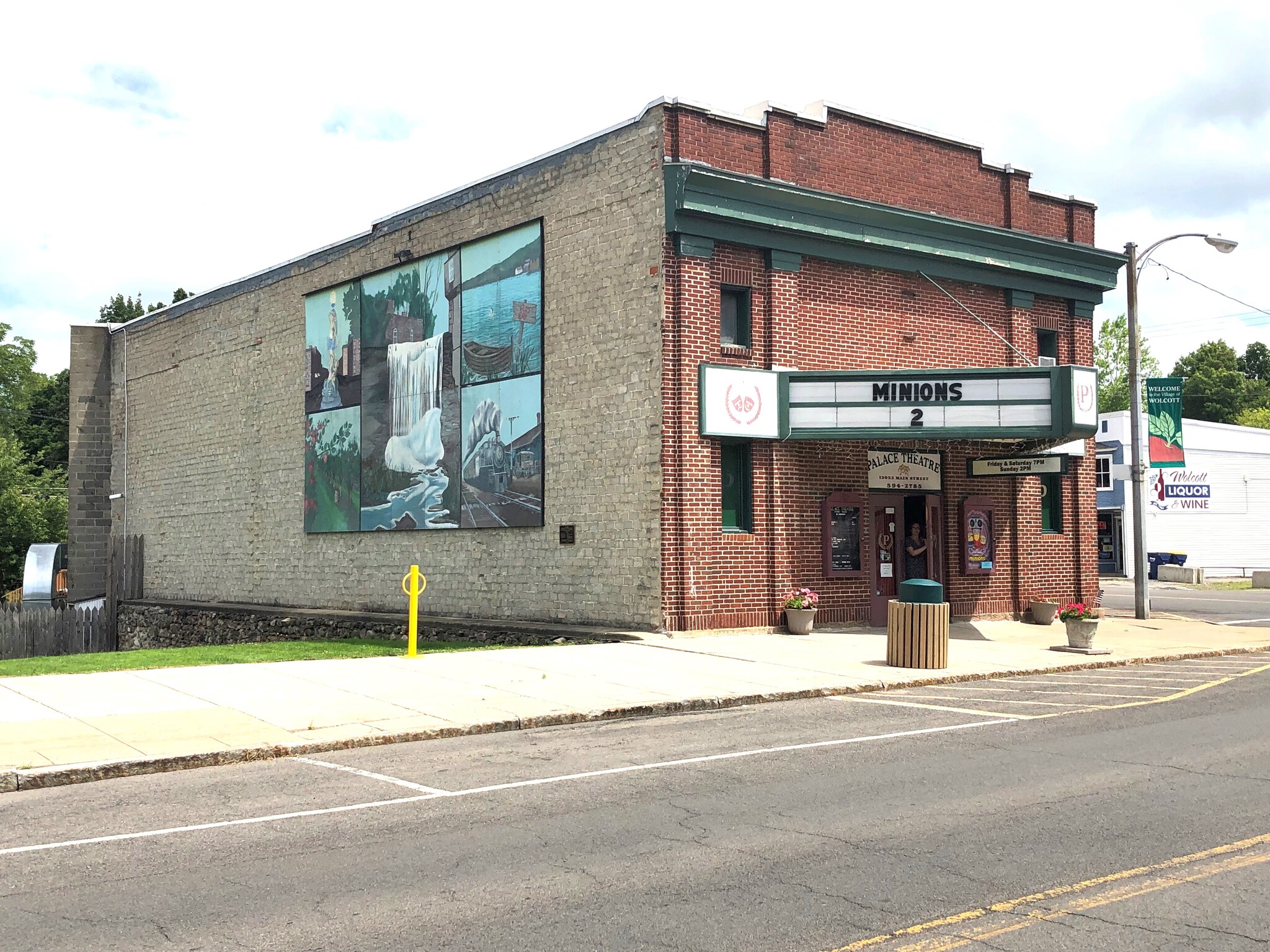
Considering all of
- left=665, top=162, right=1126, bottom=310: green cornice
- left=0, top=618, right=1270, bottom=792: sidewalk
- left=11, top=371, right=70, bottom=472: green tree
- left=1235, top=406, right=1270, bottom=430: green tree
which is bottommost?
left=0, top=618, right=1270, bottom=792: sidewalk

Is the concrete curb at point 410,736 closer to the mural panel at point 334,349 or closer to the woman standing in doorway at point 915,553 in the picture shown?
the woman standing in doorway at point 915,553

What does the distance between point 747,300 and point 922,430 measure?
400cm

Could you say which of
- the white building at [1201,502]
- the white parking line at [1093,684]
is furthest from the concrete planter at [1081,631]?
the white building at [1201,502]

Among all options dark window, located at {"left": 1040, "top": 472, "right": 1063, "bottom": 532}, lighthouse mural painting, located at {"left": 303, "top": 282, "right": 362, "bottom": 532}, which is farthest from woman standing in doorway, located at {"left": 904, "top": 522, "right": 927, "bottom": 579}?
lighthouse mural painting, located at {"left": 303, "top": 282, "right": 362, "bottom": 532}

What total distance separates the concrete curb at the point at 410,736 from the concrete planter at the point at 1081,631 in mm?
2063

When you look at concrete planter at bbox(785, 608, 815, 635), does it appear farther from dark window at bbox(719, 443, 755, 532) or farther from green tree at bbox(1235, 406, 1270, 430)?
green tree at bbox(1235, 406, 1270, 430)

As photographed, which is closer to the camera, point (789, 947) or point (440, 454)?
point (789, 947)

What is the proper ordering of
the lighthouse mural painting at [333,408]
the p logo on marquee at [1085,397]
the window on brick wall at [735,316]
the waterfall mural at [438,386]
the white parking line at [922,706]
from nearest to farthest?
the white parking line at [922,706]
the window on brick wall at [735,316]
the p logo on marquee at [1085,397]
the waterfall mural at [438,386]
the lighthouse mural painting at [333,408]

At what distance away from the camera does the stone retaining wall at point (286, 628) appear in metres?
22.7

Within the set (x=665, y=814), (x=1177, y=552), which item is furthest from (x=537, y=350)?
(x=1177, y=552)

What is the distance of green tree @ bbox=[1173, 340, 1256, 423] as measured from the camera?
4250 inches

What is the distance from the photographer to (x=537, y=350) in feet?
78.1

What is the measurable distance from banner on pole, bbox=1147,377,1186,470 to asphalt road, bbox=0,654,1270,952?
77.8 feet

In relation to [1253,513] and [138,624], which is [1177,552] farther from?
[138,624]
